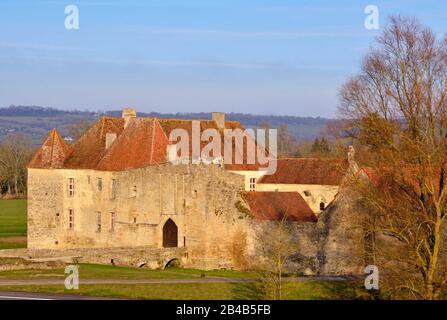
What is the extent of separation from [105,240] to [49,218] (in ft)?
16.0

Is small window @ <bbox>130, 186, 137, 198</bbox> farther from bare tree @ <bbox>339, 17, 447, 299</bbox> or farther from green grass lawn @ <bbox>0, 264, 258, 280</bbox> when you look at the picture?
bare tree @ <bbox>339, 17, 447, 299</bbox>

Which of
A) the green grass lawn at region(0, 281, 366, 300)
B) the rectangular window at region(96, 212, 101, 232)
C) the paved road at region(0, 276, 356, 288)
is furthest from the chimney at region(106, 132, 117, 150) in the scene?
the green grass lawn at region(0, 281, 366, 300)

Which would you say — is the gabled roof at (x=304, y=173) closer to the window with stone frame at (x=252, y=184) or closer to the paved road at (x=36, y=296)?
the window with stone frame at (x=252, y=184)

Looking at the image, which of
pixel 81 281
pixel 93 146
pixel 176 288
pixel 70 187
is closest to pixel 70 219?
pixel 70 187

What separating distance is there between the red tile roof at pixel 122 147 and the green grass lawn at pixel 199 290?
58.0 ft

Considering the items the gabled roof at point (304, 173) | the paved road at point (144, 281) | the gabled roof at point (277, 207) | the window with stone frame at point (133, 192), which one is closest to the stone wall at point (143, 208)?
the window with stone frame at point (133, 192)

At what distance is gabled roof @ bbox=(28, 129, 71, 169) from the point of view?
196 feet

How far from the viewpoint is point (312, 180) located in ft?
185

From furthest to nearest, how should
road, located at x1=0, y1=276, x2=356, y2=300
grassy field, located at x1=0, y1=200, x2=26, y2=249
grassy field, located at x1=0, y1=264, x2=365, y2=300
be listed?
grassy field, located at x1=0, y1=200, x2=26, y2=249
grassy field, located at x1=0, y1=264, x2=365, y2=300
road, located at x1=0, y1=276, x2=356, y2=300

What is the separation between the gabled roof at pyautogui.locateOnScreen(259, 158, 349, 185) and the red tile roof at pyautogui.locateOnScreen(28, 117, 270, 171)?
1.55 m

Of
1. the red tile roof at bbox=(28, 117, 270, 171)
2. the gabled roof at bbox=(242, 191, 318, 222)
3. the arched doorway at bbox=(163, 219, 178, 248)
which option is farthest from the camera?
the red tile roof at bbox=(28, 117, 270, 171)

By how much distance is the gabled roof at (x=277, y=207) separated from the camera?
49.6 meters

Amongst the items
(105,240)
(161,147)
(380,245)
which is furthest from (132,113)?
(380,245)
